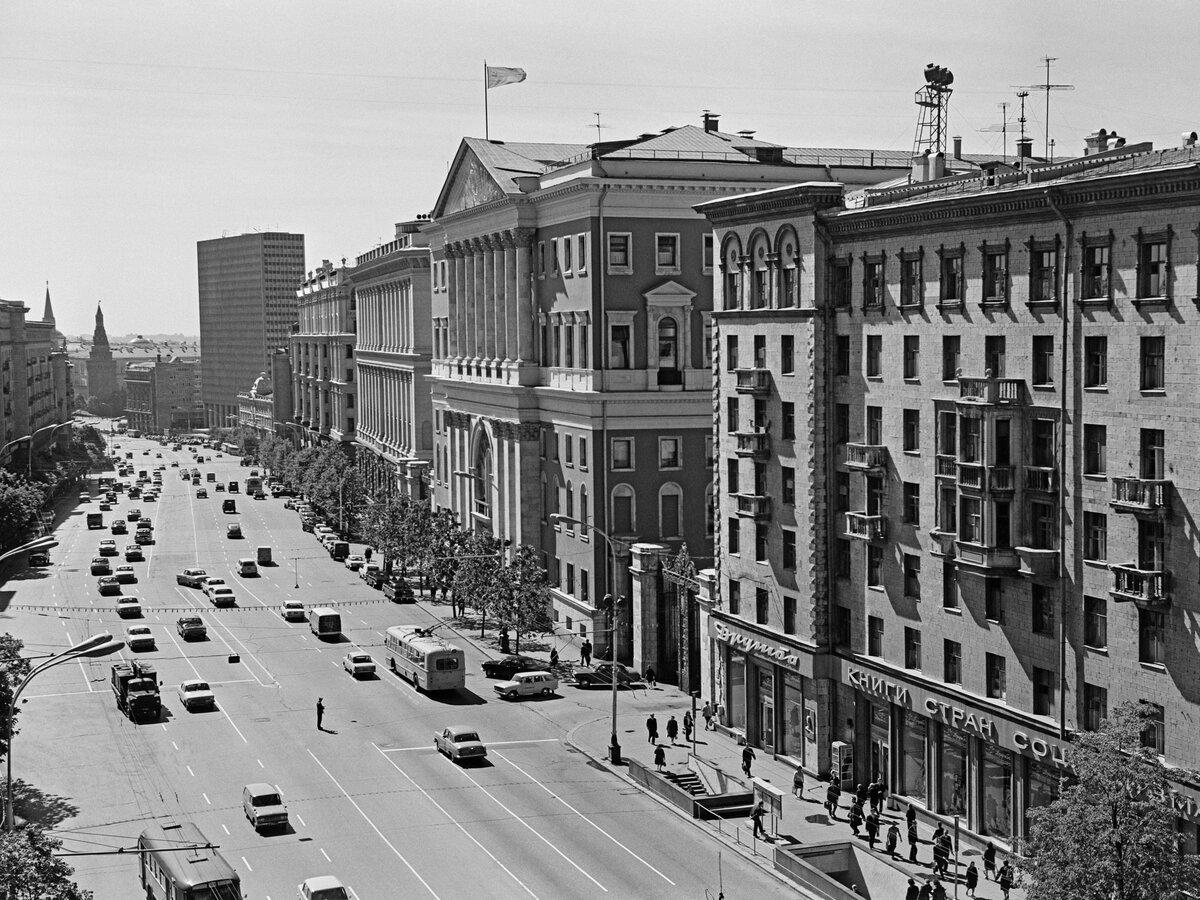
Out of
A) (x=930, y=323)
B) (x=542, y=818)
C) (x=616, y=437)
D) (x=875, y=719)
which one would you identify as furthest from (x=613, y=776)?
(x=616, y=437)

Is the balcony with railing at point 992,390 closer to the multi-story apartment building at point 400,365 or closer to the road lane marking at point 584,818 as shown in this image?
the road lane marking at point 584,818

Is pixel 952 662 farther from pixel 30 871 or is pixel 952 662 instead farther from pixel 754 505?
pixel 30 871

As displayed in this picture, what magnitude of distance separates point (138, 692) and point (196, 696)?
10.6ft

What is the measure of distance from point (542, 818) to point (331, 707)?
24679 millimetres

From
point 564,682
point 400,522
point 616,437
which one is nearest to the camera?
point 564,682

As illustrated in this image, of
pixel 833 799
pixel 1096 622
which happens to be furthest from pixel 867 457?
pixel 1096 622

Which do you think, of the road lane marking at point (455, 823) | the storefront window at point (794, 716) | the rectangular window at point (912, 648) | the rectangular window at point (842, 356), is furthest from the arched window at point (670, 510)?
the rectangular window at point (912, 648)

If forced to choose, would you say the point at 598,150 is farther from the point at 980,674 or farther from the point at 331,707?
the point at 980,674

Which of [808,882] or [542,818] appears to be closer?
[808,882]

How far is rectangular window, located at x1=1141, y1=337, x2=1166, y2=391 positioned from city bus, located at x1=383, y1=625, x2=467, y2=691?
154ft

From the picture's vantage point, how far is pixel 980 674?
190 ft

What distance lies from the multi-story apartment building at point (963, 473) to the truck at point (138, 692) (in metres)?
29.9

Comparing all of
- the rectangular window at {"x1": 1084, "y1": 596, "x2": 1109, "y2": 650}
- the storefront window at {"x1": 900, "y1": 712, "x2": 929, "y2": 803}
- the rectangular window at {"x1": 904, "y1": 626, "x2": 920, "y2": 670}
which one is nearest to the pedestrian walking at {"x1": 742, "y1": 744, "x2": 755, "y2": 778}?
the storefront window at {"x1": 900, "y1": 712, "x2": 929, "y2": 803}

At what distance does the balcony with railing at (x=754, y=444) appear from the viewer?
7319 cm
